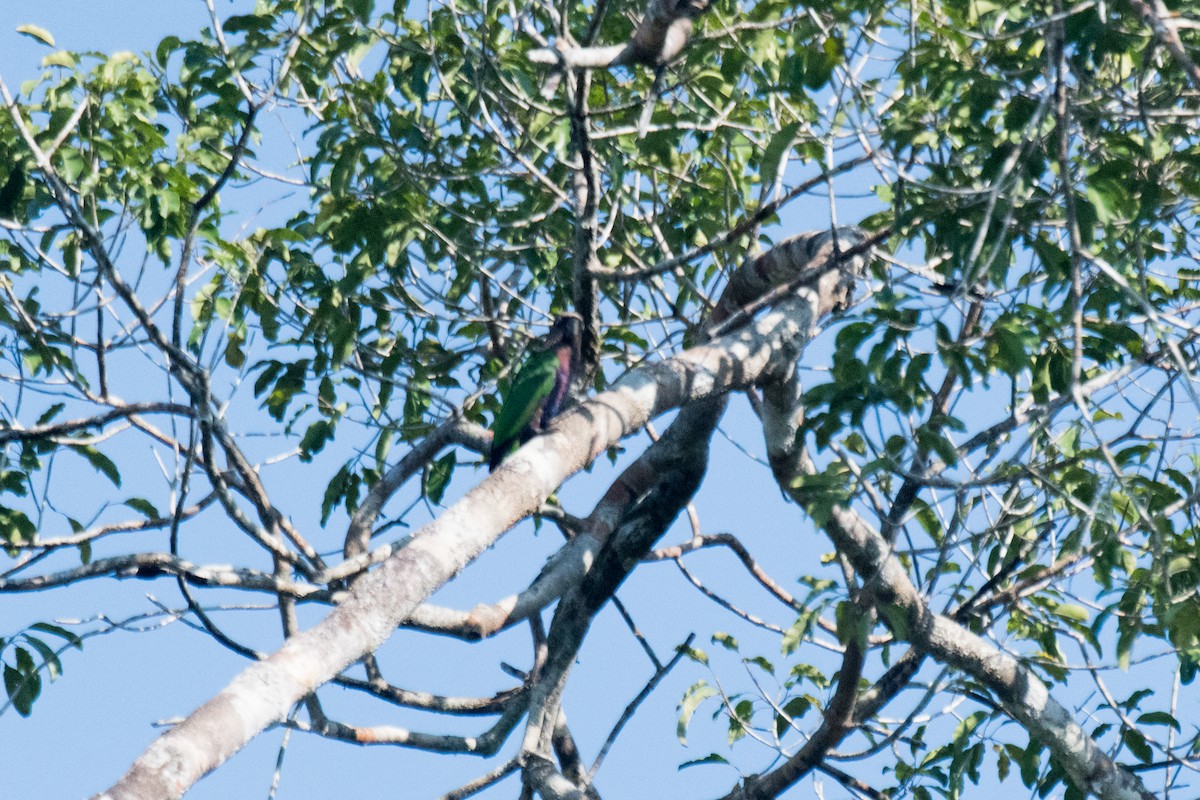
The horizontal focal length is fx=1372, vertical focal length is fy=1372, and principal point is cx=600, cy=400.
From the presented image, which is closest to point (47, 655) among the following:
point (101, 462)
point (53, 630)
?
point (53, 630)

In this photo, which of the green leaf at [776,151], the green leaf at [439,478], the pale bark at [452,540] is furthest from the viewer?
the green leaf at [439,478]

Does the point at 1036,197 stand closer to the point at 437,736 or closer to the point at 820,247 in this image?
the point at 820,247

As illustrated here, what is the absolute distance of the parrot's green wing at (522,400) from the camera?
528cm

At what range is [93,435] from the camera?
17.5 feet

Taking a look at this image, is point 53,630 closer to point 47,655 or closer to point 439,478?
point 47,655

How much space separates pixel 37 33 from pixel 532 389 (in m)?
2.21

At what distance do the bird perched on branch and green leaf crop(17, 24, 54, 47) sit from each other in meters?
2.06

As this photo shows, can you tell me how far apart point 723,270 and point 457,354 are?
1.16m

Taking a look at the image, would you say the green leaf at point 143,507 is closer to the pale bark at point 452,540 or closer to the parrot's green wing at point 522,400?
the parrot's green wing at point 522,400

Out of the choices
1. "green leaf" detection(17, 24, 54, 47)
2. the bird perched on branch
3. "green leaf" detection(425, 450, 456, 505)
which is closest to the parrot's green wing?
the bird perched on branch

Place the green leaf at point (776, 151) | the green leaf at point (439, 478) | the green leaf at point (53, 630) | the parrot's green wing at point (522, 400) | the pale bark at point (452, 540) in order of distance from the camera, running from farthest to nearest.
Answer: the parrot's green wing at point (522, 400) < the green leaf at point (439, 478) < the green leaf at point (53, 630) < the green leaf at point (776, 151) < the pale bark at point (452, 540)

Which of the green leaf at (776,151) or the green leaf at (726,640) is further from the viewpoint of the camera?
the green leaf at (726,640)

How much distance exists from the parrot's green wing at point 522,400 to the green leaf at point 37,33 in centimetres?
207

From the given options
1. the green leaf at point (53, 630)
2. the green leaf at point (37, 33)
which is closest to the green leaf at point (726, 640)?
the green leaf at point (53, 630)
